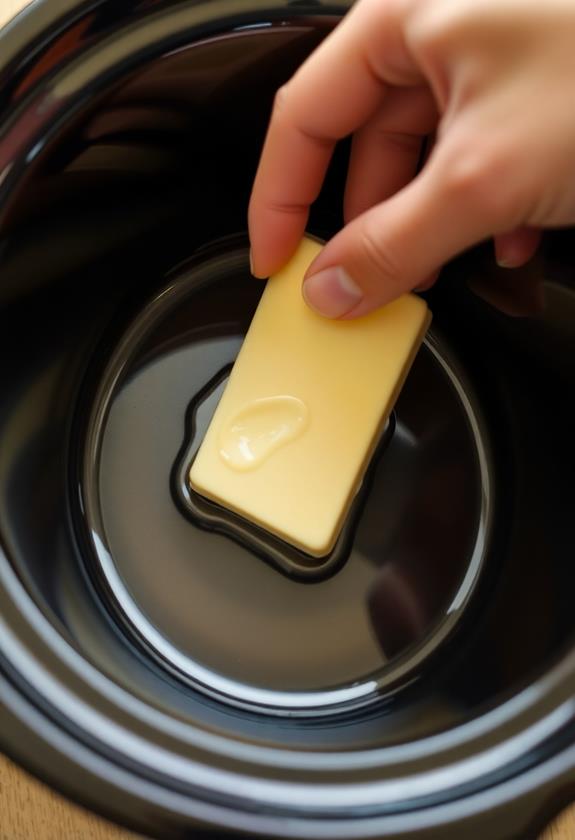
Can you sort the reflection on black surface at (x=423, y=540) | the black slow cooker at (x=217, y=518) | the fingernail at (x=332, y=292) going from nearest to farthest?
the black slow cooker at (x=217, y=518), the fingernail at (x=332, y=292), the reflection on black surface at (x=423, y=540)

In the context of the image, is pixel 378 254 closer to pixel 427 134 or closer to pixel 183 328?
pixel 427 134

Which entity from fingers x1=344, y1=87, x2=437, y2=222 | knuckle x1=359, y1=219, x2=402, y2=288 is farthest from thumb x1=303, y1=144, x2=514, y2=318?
Answer: fingers x1=344, y1=87, x2=437, y2=222

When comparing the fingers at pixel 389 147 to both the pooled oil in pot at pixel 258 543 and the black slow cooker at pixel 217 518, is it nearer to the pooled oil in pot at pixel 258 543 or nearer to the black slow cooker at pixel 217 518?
the black slow cooker at pixel 217 518

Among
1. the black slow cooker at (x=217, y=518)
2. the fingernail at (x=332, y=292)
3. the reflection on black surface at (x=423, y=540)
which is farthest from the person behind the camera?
the reflection on black surface at (x=423, y=540)

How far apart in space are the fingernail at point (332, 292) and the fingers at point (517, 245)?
0.12 metres

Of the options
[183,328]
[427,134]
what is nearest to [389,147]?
[427,134]

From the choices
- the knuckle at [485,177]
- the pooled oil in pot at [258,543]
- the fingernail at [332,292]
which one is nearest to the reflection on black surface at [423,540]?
the pooled oil in pot at [258,543]

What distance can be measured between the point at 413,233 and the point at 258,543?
12.1 inches

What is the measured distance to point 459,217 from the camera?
472 mm

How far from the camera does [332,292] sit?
0.57 meters

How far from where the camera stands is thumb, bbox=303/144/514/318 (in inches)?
18.2

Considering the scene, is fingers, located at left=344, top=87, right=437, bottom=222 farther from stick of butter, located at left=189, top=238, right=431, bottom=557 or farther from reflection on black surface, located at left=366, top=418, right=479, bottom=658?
reflection on black surface, located at left=366, top=418, right=479, bottom=658

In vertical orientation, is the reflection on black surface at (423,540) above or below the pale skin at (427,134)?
below

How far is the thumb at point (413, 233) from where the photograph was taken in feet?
1.52
